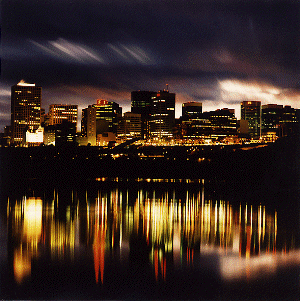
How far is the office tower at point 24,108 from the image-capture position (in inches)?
4301

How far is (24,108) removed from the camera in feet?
370

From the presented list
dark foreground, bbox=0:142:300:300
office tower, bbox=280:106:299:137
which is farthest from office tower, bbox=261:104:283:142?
dark foreground, bbox=0:142:300:300

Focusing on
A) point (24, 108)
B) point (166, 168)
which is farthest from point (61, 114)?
point (166, 168)

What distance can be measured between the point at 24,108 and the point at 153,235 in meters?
105

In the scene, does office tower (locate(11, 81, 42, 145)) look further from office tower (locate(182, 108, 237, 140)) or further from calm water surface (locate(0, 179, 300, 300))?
calm water surface (locate(0, 179, 300, 300))

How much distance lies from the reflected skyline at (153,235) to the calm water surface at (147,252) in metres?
0.03

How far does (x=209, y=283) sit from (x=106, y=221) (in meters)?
7.03

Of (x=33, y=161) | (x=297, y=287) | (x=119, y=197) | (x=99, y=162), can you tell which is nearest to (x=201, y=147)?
(x=99, y=162)

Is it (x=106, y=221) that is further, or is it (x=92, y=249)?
(x=106, y=221)

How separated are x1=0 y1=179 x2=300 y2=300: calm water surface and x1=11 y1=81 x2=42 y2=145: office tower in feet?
302

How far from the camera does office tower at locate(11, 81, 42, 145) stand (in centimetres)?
10925

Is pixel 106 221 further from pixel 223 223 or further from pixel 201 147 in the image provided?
pixel 201 147

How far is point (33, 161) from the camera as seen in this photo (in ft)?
171

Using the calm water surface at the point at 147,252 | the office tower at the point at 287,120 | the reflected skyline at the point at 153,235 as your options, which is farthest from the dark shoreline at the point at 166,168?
the office tower at the point at 287,120
